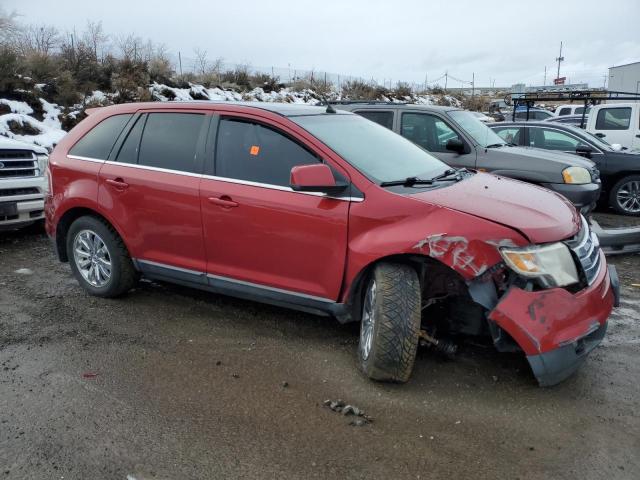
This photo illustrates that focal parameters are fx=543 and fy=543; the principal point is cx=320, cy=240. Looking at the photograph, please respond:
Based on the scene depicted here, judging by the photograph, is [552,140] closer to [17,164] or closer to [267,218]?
[267,218]

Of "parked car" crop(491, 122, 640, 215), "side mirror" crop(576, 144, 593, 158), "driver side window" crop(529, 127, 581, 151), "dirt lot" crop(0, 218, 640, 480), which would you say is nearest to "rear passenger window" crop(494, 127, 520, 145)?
"parked car" crop(491, 122, 640, 215)

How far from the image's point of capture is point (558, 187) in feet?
21.9

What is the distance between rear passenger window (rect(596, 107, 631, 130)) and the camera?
36.4 feet

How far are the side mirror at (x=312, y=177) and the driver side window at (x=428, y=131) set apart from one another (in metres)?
4.11

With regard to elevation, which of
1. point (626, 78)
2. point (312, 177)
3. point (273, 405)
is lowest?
point (273, 405)

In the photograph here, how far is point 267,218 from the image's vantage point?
371 cm

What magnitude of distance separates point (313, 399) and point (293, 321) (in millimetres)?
1169

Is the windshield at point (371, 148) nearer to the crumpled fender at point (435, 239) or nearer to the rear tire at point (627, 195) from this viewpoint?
the crumpled fender at point (435, 239)

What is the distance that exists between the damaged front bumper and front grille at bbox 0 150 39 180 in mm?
5905

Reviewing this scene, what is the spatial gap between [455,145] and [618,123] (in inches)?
247

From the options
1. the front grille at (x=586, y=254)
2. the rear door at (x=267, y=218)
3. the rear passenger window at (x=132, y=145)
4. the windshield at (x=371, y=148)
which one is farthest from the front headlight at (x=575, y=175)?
the rear passenger window at (x=132, y=145)

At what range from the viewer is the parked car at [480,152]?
22.1 ft

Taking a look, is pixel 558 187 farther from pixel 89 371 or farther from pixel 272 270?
pixel 89 371

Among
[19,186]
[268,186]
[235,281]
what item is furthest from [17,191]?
[268,186]
